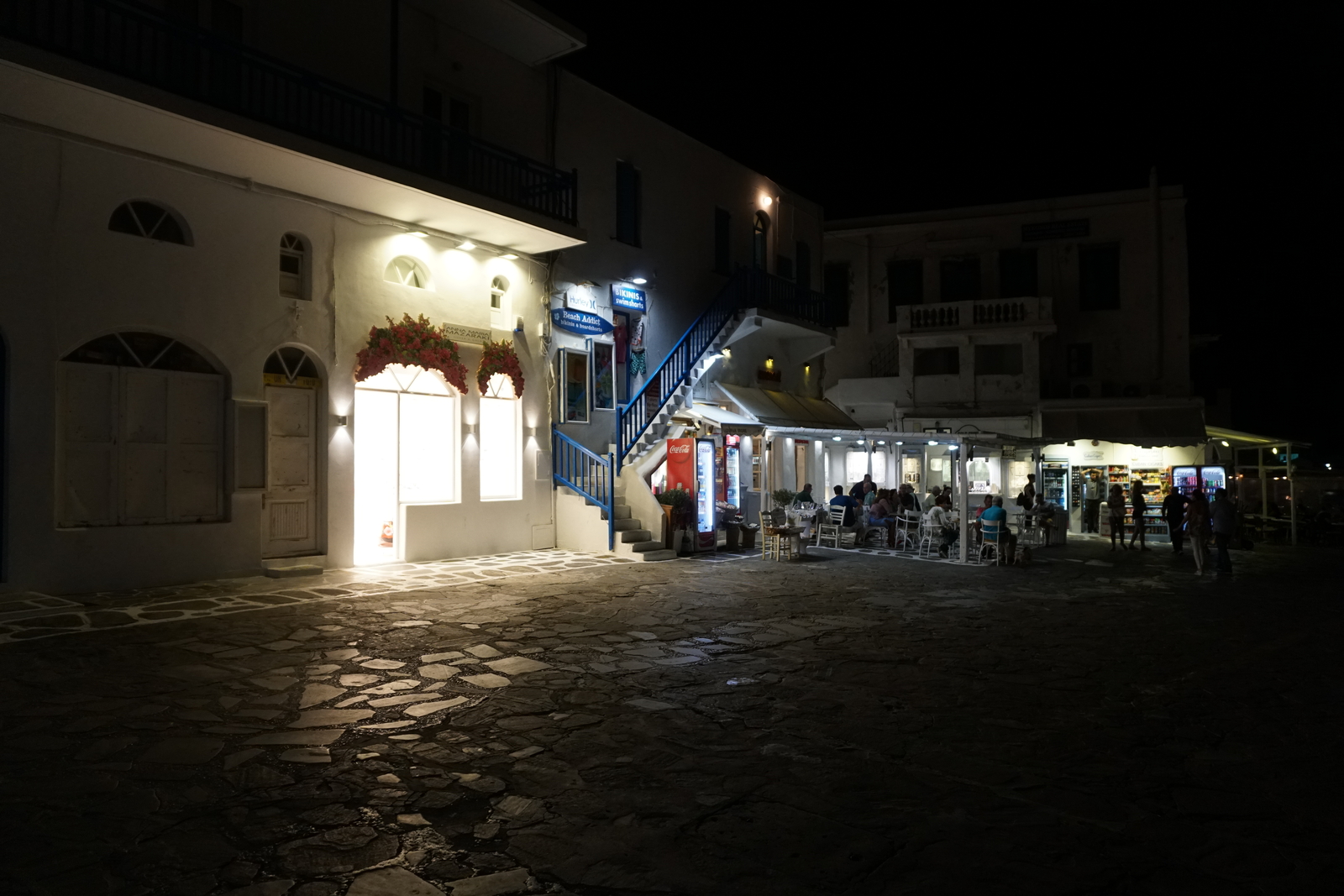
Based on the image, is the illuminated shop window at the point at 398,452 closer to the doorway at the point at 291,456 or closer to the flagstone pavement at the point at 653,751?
the doorway at the point at 291,456

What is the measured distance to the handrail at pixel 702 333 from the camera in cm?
1688

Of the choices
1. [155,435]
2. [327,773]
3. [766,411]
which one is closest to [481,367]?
[155,435]

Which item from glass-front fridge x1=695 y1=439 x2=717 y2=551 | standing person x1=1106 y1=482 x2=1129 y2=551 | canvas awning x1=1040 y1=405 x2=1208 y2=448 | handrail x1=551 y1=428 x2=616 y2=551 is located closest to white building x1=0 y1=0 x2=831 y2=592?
handrail x1=551 y1=428 x2=616 y2=551

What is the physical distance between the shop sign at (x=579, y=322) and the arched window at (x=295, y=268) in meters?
4.87

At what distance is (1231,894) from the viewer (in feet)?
11.7

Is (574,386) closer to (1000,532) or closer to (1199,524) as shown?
(1000,532)

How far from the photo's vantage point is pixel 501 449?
1580 centimetres

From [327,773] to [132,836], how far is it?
3.40 feet

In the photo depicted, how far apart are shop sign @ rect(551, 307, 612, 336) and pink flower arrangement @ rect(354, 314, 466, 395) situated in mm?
2382

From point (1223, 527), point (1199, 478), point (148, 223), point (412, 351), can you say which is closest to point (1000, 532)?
point (1223, 527)

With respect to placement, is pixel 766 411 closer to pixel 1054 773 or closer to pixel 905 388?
pixel 905 388

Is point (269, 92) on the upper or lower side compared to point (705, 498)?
upper

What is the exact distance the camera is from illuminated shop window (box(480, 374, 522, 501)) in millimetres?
15570

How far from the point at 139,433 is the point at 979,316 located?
23858 mm
